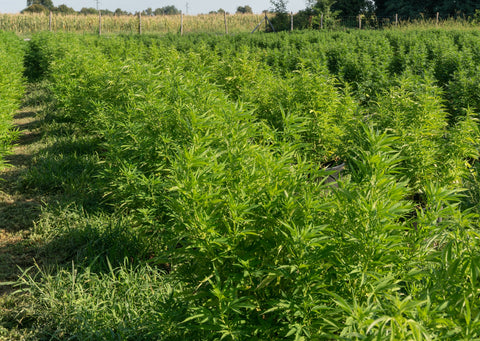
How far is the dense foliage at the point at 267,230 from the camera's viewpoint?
2029 mm

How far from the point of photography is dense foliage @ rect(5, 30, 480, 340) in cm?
203

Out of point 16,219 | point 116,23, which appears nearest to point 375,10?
point 116,23

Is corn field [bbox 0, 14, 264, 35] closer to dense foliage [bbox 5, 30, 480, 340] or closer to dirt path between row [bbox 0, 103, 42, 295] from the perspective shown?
dirt path between row [bbox 0, 103, 42, 295]

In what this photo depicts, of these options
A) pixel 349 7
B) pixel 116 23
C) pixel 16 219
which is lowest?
pixel 16 219

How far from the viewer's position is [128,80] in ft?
20.4

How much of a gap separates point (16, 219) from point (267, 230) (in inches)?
164

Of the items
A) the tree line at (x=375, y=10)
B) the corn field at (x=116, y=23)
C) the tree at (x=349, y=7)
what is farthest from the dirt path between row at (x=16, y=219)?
the tree at (x=349, y=7)

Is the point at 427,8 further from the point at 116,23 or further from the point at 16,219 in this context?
the point at 16,219

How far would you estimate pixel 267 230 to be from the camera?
7.73ft

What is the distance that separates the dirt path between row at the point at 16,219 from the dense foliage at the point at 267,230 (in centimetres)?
30

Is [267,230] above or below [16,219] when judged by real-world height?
above

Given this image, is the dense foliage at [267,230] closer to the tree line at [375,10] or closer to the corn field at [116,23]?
the tree line at [375,10]

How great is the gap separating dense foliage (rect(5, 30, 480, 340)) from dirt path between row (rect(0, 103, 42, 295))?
30cm

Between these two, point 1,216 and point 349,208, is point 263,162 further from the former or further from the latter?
point 1,216
